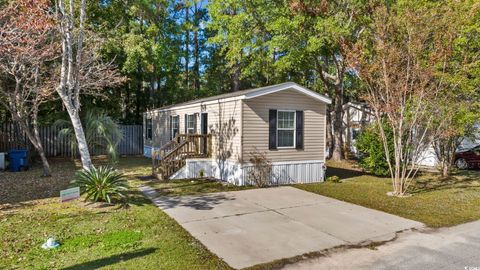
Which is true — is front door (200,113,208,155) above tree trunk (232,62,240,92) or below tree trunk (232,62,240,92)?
below

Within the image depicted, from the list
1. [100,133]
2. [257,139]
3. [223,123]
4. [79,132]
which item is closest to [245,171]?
[257,139]

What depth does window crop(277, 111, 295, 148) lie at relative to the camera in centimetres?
1092

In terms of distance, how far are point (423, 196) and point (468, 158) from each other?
29.4 ft

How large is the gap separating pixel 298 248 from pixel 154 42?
702 inches

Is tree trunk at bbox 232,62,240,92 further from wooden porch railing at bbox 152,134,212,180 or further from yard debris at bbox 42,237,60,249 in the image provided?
yard debris at bbox 42,237,60,249

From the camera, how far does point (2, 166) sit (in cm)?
1252

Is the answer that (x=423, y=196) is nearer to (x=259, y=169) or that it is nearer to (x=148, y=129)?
(x=259, y=169)

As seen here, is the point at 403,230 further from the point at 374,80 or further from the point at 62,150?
the point at 62,150

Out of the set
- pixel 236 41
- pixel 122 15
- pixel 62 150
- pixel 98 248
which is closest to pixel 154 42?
pixel 122 15

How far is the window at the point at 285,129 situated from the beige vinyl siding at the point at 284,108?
0.60ft

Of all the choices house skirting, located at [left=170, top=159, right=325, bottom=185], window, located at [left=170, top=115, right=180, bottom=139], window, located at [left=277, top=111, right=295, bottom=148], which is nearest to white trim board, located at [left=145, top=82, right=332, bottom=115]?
window, located at [left=277, top=111, right=295, bottom=148]

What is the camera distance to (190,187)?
392 inches

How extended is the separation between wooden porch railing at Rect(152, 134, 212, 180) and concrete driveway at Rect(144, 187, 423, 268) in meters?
2.41

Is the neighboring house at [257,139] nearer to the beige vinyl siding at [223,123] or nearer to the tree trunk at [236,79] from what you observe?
the beige vinyl siding at [223,123]
